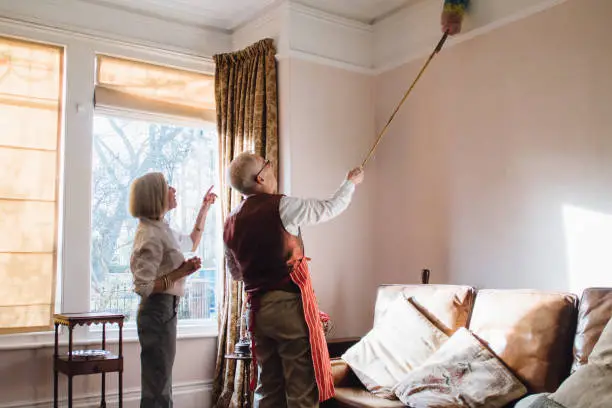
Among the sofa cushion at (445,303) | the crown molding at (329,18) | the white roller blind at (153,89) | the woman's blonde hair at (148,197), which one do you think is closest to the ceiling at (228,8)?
the crown molding at (329,18)

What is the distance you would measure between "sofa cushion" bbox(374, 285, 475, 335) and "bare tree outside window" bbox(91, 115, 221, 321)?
5.28 ft

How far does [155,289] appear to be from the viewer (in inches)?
119

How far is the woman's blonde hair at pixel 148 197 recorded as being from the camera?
313 cm

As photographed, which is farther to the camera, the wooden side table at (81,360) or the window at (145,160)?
the window at (145,160)

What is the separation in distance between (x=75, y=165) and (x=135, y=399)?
1521 mm

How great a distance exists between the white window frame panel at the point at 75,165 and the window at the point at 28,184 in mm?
55

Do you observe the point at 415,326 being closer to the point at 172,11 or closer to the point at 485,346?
the point at 485,346

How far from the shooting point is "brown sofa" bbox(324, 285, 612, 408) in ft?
9.03

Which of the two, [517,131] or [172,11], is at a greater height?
[172,11]

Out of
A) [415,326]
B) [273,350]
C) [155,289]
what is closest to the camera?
[273,350]

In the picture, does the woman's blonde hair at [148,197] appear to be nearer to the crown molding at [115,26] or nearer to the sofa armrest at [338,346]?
the sofa armrest at [338,346]

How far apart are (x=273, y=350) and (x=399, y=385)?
673 mm

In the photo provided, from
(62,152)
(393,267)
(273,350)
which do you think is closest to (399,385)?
(273,350)

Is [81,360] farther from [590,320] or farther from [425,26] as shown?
[425,26]
